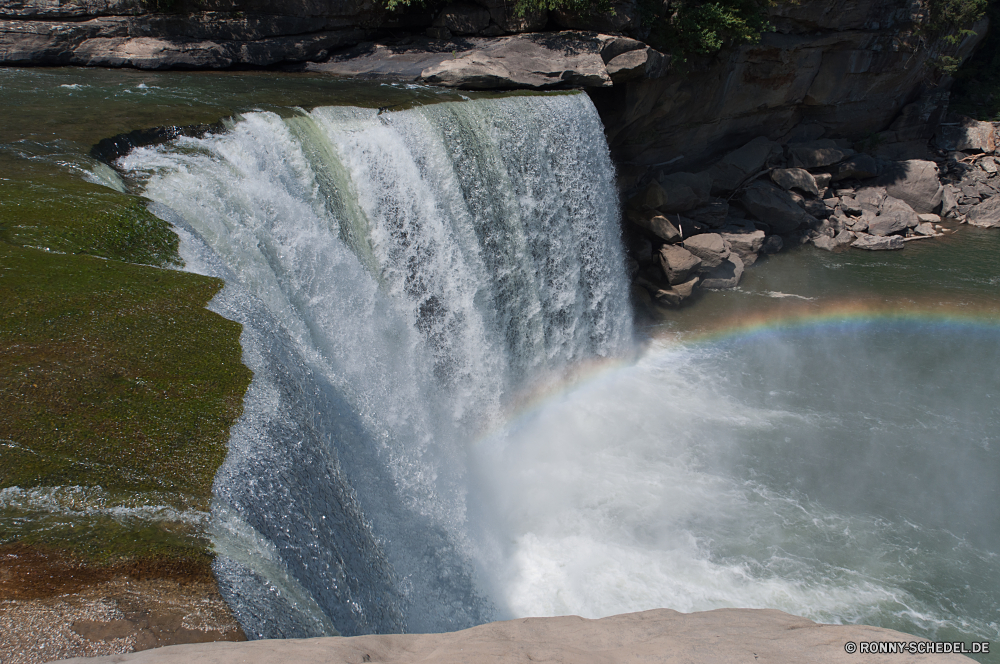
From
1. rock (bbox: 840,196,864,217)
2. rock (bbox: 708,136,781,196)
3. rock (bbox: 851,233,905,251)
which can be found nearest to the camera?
rock (bbox: 708,136,781,196)

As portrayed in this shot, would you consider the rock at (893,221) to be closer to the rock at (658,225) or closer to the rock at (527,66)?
the rock at (658,225)

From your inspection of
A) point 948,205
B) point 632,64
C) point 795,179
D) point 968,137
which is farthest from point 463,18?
point 968,137

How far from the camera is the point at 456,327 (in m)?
8.60

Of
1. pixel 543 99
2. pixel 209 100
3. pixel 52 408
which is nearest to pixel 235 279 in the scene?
pixel 52 408

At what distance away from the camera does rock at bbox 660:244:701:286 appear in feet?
43.9

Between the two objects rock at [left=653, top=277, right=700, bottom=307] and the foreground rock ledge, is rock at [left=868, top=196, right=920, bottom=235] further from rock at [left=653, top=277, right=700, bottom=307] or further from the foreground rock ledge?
the foreground rock ledge

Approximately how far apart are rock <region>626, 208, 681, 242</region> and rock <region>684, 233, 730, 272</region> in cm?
44

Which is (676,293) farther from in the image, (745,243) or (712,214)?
(745,243)

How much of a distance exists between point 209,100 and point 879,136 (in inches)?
792

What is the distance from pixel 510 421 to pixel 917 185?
1655 cm

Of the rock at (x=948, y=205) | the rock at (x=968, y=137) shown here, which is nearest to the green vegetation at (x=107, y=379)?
the rock at (x=948, y=205)

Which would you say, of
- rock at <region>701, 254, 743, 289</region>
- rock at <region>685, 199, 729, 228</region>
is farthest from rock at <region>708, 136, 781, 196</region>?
rock at <region>701, 254, 743, 289</region>

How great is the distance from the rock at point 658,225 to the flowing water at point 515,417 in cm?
212

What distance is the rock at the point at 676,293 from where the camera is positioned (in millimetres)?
13555
